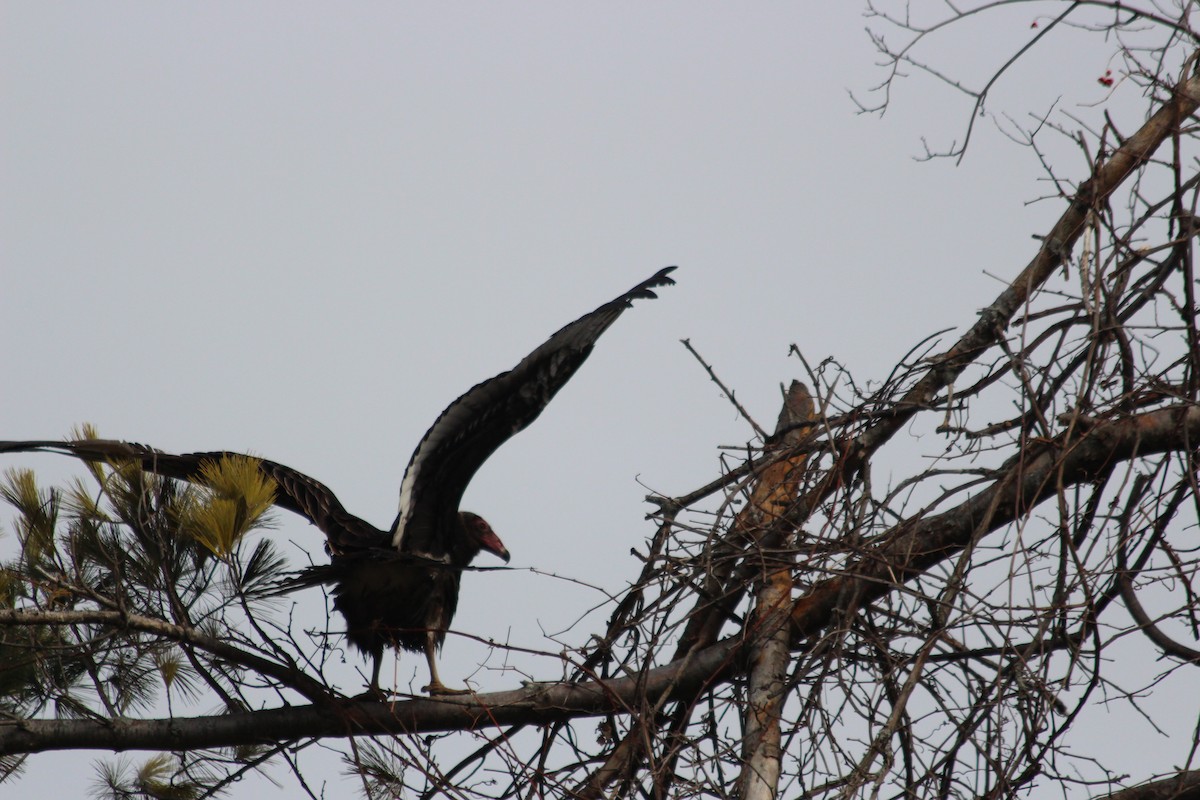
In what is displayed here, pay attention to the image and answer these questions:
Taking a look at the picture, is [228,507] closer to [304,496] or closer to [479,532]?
[304,496]

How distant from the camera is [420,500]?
4.06 metres

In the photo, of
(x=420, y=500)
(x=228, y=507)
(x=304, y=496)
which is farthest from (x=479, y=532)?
(x=228, y=507)

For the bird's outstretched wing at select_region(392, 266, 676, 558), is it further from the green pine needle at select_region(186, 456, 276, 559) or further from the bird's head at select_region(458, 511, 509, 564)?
the green pine needle at select_region(186, 456, 276, 559)

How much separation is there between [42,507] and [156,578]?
0.42 meters

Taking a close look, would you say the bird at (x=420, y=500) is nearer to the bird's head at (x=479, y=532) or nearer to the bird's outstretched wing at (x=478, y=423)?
the bird's outstretched wing at (x=478, y=423)

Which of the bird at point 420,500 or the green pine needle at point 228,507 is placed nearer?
the green pine needle at point 228,507

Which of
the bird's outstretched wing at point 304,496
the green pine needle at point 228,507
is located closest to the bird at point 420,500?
the bird's outstretched wing at point 304,496

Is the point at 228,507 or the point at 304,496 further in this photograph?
the point at 304,496

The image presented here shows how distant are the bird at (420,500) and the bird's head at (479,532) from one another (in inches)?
5.2

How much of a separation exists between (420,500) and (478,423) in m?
0.40

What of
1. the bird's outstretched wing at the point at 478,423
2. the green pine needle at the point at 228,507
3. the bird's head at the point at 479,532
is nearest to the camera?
the green pine needle at the point at 228,507

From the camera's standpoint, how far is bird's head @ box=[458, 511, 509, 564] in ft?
15.1

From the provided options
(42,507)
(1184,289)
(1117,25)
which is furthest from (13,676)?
(1117,25)

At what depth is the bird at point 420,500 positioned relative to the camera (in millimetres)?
3566
